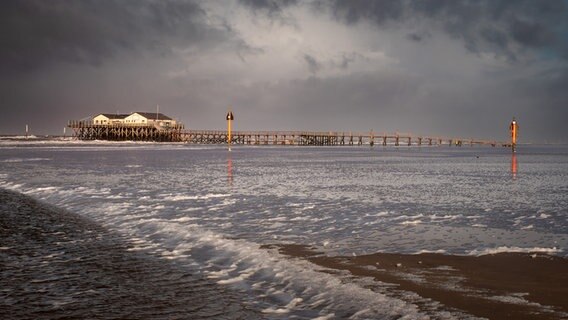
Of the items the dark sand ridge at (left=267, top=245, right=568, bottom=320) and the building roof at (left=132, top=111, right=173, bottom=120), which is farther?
the building roof at (left=132, top=111, right=173, bottom=120)

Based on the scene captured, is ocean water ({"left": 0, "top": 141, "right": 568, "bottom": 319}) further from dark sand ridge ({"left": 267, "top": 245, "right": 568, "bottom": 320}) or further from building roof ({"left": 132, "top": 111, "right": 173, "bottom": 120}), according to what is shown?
building roof ({"left": 132, "top": 111, "right": 173, "bottom": 120})

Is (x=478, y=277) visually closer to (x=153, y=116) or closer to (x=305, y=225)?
(x=305, y=225)

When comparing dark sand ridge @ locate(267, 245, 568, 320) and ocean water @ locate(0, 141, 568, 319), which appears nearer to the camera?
dark sand ridge @ locate(267, 245, 568, 320)

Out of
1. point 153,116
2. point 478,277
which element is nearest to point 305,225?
point 478,277

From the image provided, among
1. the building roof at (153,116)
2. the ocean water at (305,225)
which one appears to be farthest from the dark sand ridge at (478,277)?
the building roof at (153,116)

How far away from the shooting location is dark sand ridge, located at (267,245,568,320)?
443 centimetres

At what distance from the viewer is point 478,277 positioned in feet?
17.9

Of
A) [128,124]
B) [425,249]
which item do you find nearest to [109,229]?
[425,249]

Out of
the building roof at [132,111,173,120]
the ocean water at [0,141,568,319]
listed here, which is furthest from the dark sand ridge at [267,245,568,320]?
the building roof at [132,111,173,120]

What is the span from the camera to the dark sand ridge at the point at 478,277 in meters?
4.43

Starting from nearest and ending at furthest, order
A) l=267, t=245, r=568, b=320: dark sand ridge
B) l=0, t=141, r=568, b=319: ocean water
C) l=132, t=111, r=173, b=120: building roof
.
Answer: l=267, t=245, r=568, b=320: dark sand ridge, l=0, t=141, r=568, b=319: ocean water, l=132, t=111, r=173, b=120: building roof

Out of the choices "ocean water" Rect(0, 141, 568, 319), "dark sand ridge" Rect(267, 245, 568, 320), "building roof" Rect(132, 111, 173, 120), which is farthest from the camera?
"building roof" Rect(132, 111, 173, 120)

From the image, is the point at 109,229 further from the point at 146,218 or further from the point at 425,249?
the point at 425,249

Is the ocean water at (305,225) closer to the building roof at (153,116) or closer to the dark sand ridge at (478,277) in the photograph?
the dark sand ridge at (478,277)
